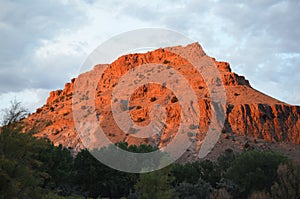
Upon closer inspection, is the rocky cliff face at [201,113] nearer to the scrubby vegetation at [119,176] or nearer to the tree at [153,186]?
Answer: the scrubby vegetation at [119,176]

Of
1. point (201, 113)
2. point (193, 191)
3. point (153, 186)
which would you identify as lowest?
point (193, 191)

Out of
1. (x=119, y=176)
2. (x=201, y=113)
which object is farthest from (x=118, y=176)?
(x=201, y=113)

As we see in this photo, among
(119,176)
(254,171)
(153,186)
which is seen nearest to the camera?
(153,186)

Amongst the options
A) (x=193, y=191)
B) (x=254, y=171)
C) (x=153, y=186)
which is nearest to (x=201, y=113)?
(x=254, y=171)

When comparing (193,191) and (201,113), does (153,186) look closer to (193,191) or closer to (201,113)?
Answer: (193,191)

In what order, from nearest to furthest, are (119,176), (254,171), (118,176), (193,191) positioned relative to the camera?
(193,191), (254,171), (118,176), (119,176)

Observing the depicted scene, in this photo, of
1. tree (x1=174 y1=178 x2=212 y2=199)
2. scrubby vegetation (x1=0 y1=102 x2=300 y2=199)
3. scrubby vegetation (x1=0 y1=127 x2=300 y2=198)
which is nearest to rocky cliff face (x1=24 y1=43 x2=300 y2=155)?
scrubby vegetation (x1=0 y1=127 x2=300 y2=198)

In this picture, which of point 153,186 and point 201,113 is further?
point 201,113

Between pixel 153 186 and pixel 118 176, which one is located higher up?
pixel 118 176

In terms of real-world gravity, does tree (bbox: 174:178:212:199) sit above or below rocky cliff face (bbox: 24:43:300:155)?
below

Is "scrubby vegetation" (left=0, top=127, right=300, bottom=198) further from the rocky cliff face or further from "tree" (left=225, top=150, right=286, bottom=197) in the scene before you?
the rocky cliff face

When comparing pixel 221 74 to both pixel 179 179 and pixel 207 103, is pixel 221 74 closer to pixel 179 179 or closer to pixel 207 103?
pixel 207 103

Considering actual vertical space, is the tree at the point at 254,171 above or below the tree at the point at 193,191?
above

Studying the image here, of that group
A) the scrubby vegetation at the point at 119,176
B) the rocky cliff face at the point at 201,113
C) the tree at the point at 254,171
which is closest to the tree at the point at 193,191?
the scrubby vegetation at the point at 119,176
